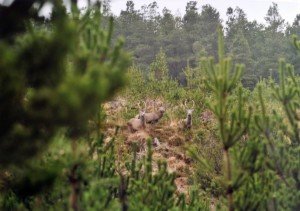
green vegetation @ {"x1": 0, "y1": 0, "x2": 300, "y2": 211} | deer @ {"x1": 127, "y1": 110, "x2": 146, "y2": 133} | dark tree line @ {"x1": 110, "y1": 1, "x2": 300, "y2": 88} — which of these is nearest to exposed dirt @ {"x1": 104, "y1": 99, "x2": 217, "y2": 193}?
deer @ {"x1": 127, "y1": 110, "x2": 146, "y2": 133}

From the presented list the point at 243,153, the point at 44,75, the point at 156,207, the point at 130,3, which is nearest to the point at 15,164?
the point at 44,75

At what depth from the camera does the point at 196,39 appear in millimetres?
46406

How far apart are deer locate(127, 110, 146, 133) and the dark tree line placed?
23.3 meters

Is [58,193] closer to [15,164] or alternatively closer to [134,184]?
[134,184]

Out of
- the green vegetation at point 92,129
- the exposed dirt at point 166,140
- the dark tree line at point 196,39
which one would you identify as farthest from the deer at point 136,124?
the dark tree line at point 196,39

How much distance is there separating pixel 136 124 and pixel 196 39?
30953mm

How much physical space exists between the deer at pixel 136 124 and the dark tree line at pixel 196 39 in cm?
2327

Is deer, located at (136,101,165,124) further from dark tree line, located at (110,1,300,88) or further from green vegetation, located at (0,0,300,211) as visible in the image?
dark tree line, located at (110,1,300,88)

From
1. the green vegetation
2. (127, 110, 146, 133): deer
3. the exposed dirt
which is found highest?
the green vegetation

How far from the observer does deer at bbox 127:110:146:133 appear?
55.5 ft

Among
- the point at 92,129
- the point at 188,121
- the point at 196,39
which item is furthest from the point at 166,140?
the point at 196,39

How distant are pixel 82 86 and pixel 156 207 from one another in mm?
3242

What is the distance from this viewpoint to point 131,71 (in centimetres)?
2133

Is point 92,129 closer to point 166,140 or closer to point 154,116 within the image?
point 166,140
